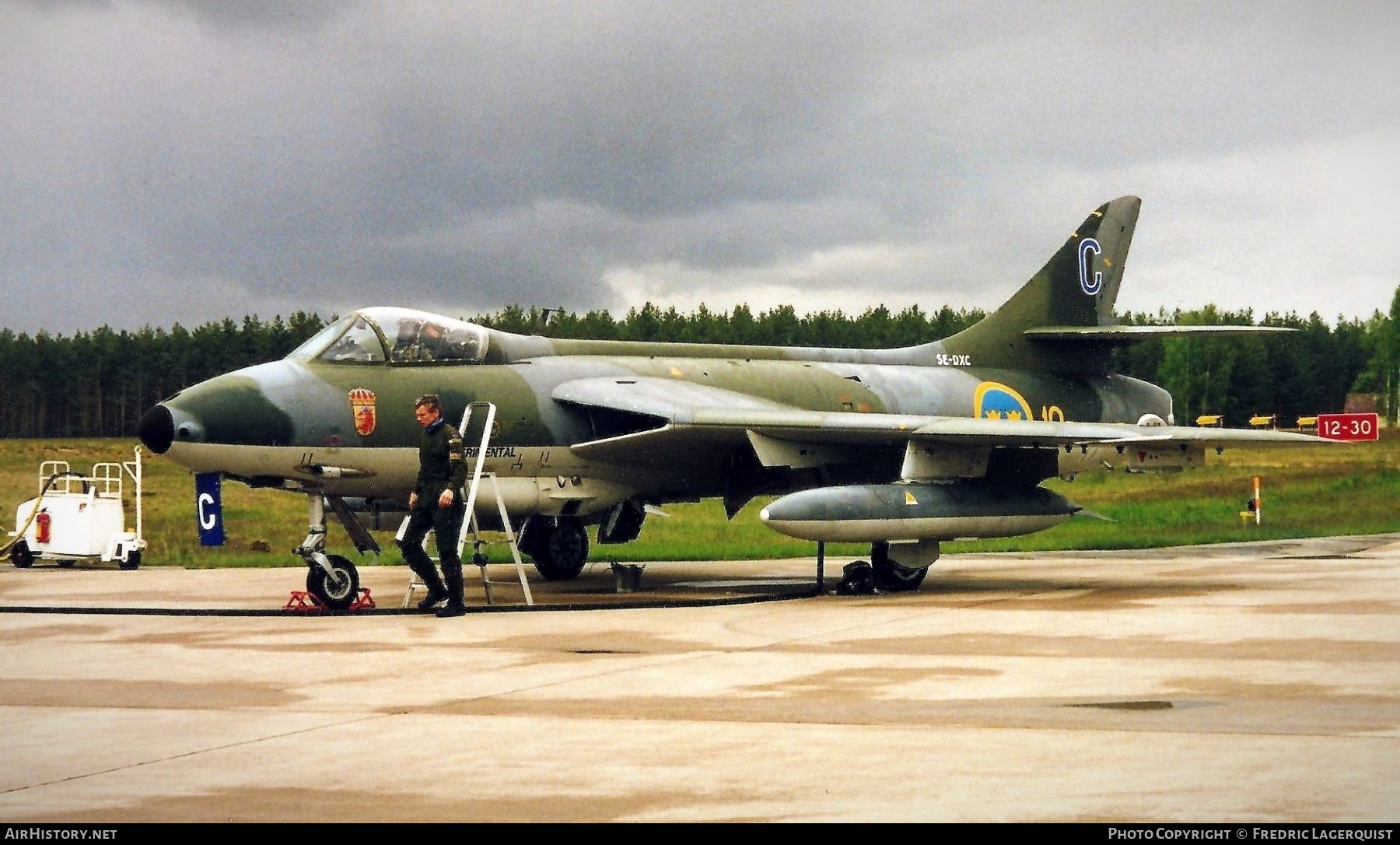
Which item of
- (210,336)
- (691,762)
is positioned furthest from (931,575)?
(210,336)

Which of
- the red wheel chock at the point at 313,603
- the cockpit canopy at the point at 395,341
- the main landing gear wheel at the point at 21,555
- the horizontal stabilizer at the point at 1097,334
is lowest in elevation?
the main landing gear wheel at the point at 21,555

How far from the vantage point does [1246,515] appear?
29297 millimetres

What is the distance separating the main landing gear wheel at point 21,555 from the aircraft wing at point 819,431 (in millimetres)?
9460

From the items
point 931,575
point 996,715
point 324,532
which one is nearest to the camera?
point 996,715

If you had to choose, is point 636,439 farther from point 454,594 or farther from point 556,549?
point 556,549

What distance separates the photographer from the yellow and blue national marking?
65.4ft

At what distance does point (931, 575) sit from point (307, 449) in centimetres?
780

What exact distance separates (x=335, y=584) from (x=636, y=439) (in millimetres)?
3416

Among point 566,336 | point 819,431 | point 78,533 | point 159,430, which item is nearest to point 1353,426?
point 819,431

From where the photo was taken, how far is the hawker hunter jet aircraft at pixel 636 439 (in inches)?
584

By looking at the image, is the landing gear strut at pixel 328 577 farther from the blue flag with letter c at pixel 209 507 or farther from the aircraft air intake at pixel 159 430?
the aircraft air intake at pixel 159 430

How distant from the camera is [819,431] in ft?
52.4

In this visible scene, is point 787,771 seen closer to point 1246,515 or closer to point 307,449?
point 307,449

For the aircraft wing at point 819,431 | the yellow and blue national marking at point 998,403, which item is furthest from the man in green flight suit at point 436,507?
the yellow and blue national marking at point 998,403
